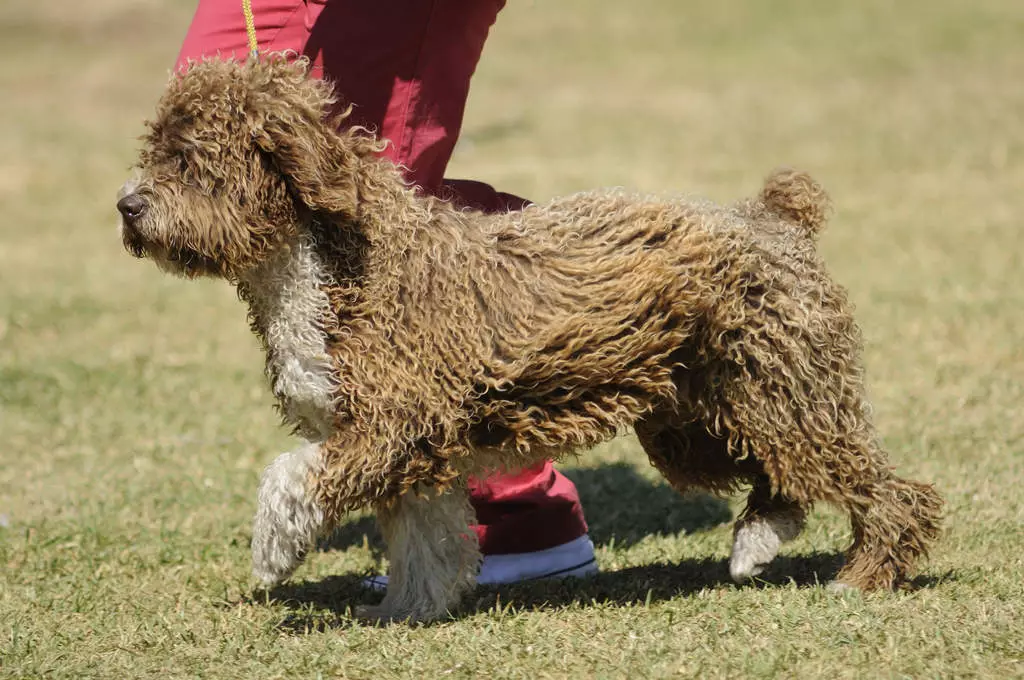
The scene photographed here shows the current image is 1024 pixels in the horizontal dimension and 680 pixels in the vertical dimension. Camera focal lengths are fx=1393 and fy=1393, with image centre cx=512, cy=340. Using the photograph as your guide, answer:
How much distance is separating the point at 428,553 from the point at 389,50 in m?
1.80

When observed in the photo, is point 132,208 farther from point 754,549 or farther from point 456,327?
point 754,549

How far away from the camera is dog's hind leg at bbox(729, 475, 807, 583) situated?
511 centimetres

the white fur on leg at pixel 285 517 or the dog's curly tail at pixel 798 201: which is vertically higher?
the dog's curly tail at pixel 798 201

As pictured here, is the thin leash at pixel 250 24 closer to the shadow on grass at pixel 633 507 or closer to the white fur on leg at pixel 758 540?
the white fur on leg at pixel 758 540

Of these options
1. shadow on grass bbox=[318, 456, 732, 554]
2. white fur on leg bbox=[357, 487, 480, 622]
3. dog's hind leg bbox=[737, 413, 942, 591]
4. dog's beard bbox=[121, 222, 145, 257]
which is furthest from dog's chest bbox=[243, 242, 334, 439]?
shadow on grass bbox=[318, 456, 732, 554]

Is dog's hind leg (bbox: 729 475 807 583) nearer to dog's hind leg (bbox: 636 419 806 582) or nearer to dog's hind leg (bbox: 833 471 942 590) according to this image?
dog's hind leg (bbox: 636 419 806 582)

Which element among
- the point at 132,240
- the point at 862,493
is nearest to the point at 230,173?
the point at 132,240

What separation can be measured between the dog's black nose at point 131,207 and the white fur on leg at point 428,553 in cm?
134

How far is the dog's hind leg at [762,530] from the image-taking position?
511 cm

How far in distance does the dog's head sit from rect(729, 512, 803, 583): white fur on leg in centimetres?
191

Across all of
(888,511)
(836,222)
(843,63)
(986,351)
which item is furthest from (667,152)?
(888,511)

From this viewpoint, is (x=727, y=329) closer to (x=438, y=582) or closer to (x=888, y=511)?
(x=888, y=511)

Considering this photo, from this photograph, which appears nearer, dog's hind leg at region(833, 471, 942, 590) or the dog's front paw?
dog's hind leg at region(833, 471, 942, 590)

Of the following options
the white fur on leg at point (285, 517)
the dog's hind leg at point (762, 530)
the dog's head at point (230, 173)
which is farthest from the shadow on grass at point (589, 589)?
the dog's head at point (230, 173)
